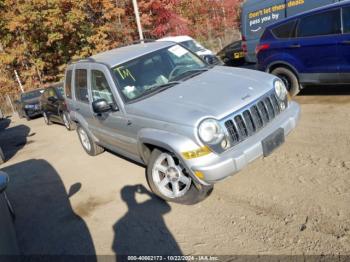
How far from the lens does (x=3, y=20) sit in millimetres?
22672

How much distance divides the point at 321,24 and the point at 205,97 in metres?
3.91

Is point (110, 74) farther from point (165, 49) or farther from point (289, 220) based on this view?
point (289, 220)

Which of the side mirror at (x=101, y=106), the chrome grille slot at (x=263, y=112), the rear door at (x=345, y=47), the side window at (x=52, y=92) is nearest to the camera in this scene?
the chrome grille slot at (x=263, y=112)

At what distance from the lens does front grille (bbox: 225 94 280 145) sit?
4033 mm

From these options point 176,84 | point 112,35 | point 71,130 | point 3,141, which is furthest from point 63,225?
point 112,35

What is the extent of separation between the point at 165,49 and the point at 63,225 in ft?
9.59

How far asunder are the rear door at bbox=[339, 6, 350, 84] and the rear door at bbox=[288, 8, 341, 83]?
0.08 meters

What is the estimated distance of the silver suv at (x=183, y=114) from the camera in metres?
3.93

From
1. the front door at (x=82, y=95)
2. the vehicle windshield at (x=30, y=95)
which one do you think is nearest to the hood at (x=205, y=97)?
the front door at (x=82, y=95)

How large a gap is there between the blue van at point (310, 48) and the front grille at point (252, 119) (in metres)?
2.87

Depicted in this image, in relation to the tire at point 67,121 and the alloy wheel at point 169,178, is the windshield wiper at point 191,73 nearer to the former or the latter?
the alloy wheel at point 169,178

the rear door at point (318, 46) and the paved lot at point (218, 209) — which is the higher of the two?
the rear door at point (318, 46)

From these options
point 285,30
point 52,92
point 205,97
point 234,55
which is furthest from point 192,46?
point 205,97

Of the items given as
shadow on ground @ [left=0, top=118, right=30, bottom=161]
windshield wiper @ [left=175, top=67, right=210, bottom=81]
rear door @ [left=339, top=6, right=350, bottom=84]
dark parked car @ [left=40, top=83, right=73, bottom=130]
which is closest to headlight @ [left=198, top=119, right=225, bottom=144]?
windshield wiper @ [left=175, top=67, right=210, bottom=81]
